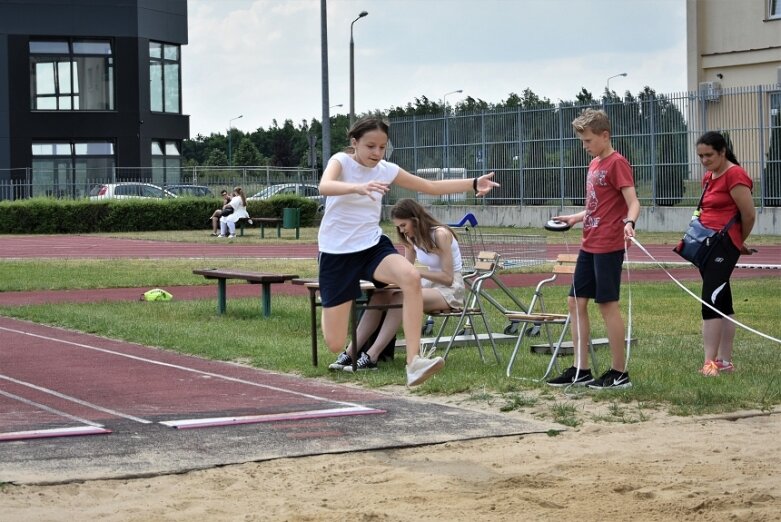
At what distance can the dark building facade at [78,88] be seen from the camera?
2180 inches

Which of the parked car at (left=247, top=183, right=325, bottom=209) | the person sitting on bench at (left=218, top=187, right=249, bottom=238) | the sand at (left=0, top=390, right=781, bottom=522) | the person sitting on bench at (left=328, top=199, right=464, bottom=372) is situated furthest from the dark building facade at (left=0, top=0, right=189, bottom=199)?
the sand at (left=0, top=390, right=781, bottom=522)

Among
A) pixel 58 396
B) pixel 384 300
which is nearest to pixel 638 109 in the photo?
pixel 384 300

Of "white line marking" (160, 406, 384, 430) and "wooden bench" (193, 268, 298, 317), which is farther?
"wooden bench" (193, 268, 298, 317)

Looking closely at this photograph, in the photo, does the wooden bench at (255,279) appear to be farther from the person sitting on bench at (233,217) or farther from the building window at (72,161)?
the building window at (72,161)

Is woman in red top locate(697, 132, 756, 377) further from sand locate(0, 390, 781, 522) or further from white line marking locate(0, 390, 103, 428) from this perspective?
white line marking locate(0, 390, 103, 428)

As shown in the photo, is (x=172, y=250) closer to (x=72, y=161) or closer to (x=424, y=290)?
(x=424, y=290)

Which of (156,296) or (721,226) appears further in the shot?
(156,296)

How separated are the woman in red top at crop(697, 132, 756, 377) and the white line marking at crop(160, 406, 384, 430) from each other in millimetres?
2988

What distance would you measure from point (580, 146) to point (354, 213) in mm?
30038

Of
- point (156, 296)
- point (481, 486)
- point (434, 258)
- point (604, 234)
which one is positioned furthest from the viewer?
point (156, 296)

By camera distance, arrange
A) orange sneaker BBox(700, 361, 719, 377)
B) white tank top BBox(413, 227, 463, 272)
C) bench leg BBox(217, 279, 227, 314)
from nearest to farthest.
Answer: orange sneaker BBox(700, 361, 719, 377)
white tank top BBox(413, 227, 463, 272)
bench leg BBox(217, 279, 227, 314)

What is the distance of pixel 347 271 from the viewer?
8.95m

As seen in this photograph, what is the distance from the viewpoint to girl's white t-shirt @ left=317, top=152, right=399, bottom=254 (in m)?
8.91

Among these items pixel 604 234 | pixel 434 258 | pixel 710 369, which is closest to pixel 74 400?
pixel 434 258
